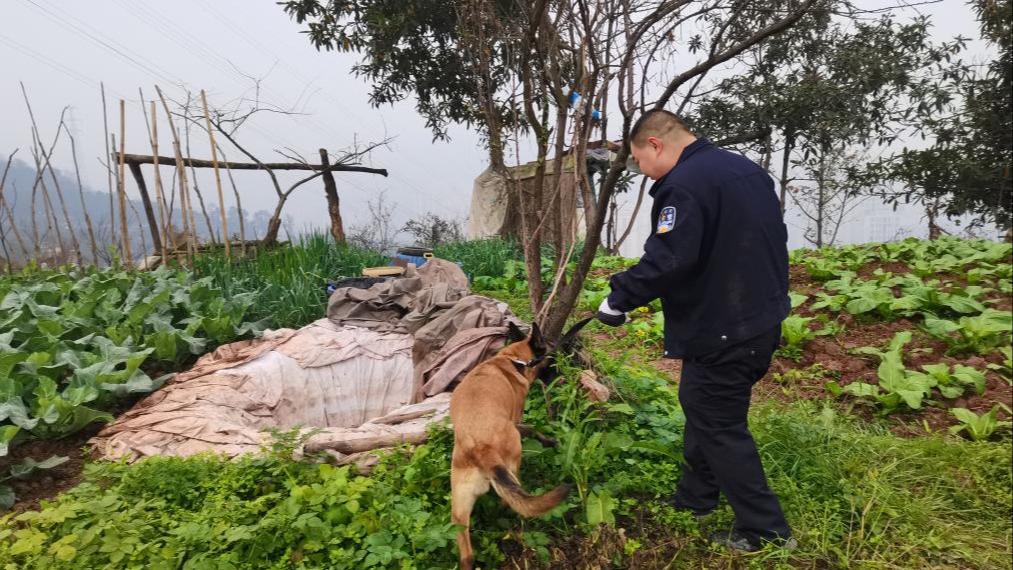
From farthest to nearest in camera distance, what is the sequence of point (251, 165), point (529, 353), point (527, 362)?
point (251, 165), point (529, 353), point (527, 362)

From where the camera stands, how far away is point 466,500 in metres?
2.12

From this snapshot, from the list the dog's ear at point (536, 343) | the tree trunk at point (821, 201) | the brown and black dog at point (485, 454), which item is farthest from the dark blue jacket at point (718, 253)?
the tree trunk at point (821, 201)

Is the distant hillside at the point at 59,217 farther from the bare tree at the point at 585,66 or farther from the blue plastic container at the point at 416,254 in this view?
the bare tree at the point at 585,66

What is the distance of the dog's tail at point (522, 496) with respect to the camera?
190 cm

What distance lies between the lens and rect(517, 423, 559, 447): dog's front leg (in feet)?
9.10

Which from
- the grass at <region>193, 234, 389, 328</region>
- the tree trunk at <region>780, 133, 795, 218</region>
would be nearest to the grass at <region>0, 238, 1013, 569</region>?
the grass at <region>193, 234, 389, 328</region>

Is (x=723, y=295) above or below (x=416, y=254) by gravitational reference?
below

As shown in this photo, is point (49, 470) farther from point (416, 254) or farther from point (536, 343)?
point (416, 254)

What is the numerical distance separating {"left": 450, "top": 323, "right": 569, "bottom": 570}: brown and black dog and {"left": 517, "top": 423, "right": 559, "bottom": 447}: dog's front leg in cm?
25

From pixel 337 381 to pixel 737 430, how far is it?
326cm

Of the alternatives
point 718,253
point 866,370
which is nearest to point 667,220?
point 718,253

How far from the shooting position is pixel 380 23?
28.9 ft

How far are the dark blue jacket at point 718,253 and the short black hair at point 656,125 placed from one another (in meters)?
0.23

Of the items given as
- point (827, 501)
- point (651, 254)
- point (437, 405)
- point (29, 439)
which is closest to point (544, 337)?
point (437, 405)
